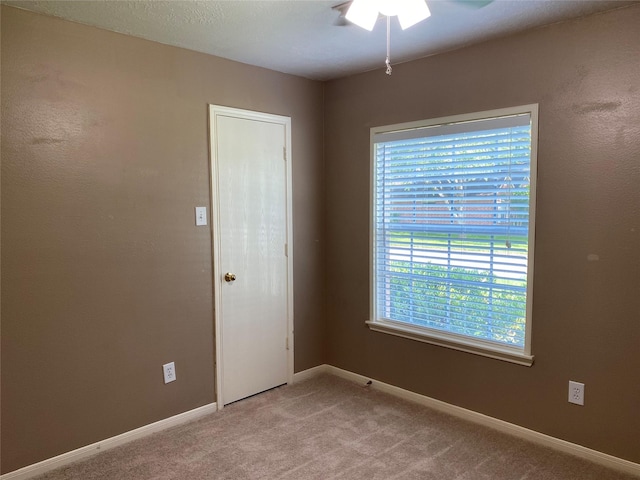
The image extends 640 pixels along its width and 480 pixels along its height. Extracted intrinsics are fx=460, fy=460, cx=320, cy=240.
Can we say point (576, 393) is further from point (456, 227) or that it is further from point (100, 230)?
point (100, 230)

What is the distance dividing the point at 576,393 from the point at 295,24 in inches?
101

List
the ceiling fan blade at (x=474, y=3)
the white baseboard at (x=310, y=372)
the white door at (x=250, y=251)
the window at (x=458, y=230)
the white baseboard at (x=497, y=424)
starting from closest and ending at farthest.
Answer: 1. the ceiling fan blade at (x=474, y=3)
2. the white baseboard at (x=497, y=424)
3. the window at (x=458, y=230)
4. the white door at (x=250, y=251)
5. the white baseboard at (x=310, y=372)

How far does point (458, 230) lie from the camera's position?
9.87 feet

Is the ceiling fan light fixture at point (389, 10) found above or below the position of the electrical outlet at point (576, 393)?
above

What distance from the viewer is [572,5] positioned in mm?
2275

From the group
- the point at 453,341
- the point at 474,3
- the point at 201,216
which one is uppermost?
the point at 474,3

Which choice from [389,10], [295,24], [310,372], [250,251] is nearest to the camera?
[389,10]

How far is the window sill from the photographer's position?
2.78m

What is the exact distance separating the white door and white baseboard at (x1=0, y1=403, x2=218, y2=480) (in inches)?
8.5

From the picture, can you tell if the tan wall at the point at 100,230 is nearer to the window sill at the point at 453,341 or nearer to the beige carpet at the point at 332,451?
the beige carpet at the point at 332,451

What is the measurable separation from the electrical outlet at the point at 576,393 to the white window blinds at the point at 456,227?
1.14ft

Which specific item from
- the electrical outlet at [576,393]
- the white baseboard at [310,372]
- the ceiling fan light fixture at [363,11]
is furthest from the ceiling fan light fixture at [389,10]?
the white baseboard at [310,372]

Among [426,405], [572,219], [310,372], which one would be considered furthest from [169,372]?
[572,219]

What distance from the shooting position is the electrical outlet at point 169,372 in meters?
2.94
